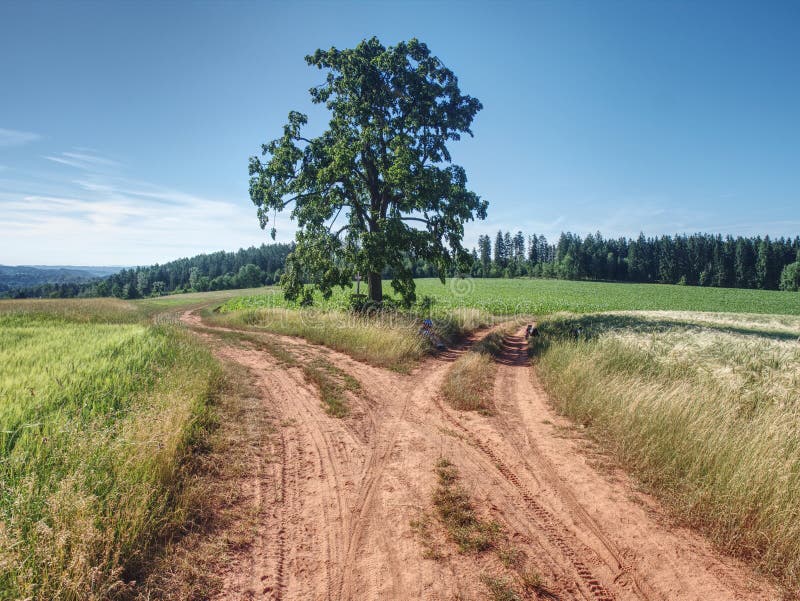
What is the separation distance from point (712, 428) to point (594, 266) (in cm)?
11070

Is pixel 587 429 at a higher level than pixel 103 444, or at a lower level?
lower

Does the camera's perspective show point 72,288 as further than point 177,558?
Yes

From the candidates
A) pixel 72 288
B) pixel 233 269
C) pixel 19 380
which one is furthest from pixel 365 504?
pixel 72 288

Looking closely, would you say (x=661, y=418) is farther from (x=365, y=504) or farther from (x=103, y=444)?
(x=103, y=444)

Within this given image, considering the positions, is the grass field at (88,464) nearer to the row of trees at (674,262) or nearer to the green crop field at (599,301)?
the green crop field at (599,301)

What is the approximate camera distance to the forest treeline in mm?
88812

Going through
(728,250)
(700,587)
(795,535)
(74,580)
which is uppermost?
(728,250)

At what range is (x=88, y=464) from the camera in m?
4.10

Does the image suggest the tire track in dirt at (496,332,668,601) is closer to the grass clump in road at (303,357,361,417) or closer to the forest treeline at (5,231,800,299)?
the grass clump in road at (303,357,361,417)

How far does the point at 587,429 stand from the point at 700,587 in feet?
12.1

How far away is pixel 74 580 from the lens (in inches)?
112

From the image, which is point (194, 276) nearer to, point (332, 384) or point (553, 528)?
point (332, 384)

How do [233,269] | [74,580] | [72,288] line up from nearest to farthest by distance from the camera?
[74,580] → [72,288] → [233,269]

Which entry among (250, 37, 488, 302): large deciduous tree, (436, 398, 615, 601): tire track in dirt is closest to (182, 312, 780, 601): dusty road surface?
(436, 398, 615, 601): tire track in dirt
